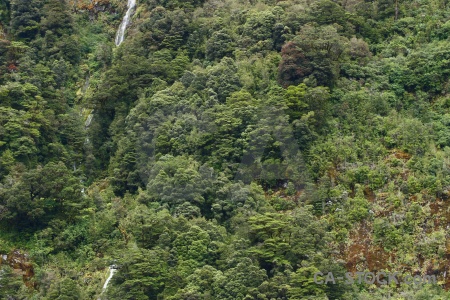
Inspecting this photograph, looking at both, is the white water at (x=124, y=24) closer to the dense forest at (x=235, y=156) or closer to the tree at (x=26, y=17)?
the dense forest at (x=235, y=156)

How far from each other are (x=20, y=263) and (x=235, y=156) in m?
12.7

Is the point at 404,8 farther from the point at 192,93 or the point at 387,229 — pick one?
the point at 387,229

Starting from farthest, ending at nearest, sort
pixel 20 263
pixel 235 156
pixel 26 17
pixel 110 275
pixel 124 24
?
pixel 124 24 → pixel 26 17 → pixel 235 156 → pixel 20 263 → pixel 110 275

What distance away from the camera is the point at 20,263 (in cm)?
4259

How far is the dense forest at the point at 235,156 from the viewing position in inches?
1502

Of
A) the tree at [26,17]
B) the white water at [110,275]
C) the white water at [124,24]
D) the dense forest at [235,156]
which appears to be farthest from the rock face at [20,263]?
the white water at [124,24]

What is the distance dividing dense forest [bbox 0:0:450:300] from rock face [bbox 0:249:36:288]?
0.08 metres

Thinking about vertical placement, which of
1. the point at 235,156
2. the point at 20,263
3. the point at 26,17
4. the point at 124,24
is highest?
the point at 26,17

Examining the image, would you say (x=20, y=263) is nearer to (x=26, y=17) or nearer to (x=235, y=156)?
(x=235, y=156)

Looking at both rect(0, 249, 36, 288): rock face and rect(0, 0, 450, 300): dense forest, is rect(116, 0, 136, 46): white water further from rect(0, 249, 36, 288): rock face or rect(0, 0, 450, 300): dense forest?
rect(0, 249, 36, 288): rock face

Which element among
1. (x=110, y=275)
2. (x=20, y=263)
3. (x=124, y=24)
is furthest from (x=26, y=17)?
(x=110, y=275)

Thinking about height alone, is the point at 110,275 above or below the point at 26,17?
below

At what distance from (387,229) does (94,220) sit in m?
16.0

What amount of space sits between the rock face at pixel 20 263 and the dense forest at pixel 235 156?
0.08m
